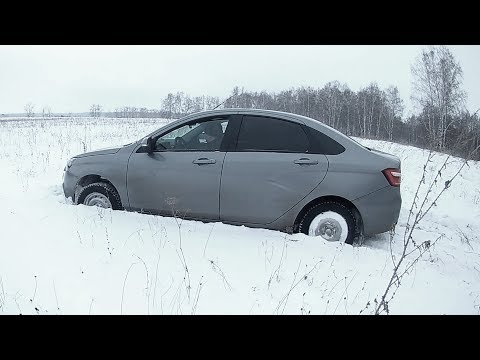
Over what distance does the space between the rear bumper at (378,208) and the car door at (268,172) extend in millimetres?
617

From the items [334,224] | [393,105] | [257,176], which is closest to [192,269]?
[257,176]

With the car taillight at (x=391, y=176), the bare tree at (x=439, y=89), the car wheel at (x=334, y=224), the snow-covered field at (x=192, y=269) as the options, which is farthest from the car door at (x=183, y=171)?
the bare tree at (x=439, y=89)

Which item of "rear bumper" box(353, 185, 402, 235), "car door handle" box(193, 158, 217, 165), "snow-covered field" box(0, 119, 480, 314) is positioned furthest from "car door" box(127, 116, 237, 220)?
"rear bumper" box(353, 185, 402, 235)

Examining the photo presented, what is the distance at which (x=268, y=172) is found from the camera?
4297mm

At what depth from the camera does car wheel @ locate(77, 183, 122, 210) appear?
4750mm

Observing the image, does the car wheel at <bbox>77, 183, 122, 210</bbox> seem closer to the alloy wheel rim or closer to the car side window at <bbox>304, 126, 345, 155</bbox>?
the alloy wheel rim

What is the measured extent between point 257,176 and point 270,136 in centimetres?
58

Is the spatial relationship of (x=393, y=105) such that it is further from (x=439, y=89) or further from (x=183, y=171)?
(x=183, y=171)

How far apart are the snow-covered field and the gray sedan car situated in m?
0.31

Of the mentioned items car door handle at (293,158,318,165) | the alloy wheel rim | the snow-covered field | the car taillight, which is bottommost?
the snow-covered field

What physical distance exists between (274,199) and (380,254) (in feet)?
4.51

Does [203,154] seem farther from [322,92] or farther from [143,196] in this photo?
[322,92]

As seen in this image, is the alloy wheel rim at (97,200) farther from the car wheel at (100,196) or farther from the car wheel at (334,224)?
the car wheel at (334,224)
